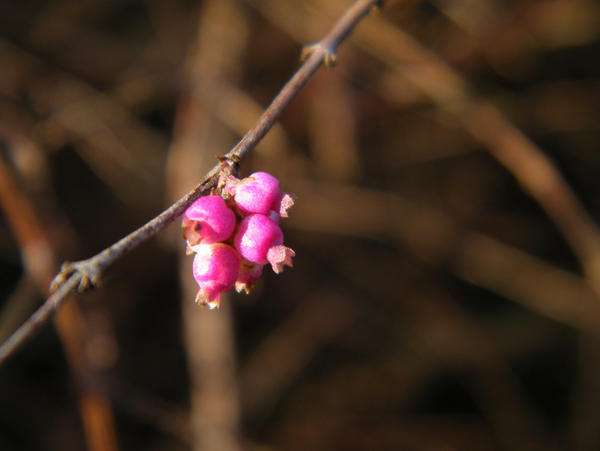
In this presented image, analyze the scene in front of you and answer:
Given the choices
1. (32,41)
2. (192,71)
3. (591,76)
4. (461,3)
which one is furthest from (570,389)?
(32,41)

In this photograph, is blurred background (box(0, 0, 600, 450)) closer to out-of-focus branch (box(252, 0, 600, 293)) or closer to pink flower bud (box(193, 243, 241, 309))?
out-of-focus branch (box(252, 0, 600, 293))

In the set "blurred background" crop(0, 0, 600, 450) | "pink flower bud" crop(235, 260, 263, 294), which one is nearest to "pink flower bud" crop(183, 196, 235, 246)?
"pink flower bud" crop(235, 260, 263, 294)

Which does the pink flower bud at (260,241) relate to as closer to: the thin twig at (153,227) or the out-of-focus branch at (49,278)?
the thin twig at (153,227)

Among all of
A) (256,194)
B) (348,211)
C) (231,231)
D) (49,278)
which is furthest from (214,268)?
(348,211)

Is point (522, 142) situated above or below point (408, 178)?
below

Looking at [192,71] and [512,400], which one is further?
[512,400]

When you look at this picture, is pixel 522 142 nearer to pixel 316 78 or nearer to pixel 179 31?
pixel 316 78

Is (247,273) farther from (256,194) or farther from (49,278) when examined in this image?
(49,278)
